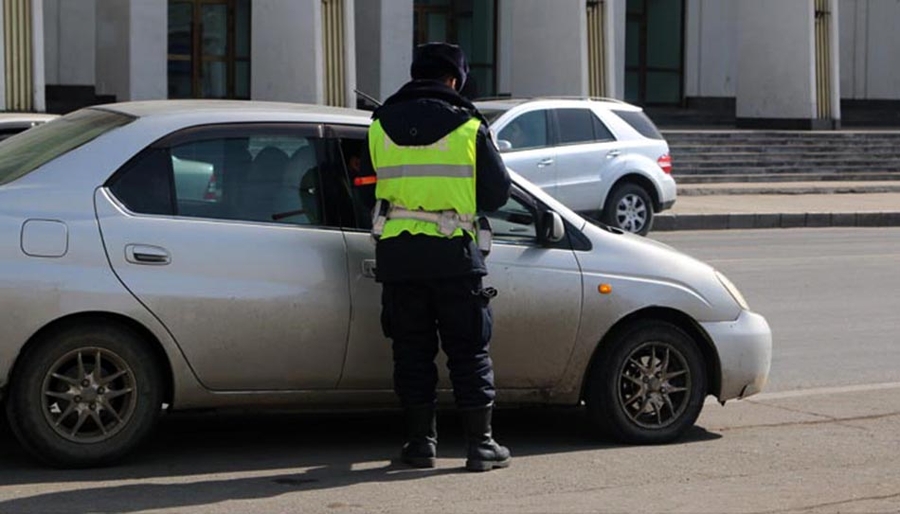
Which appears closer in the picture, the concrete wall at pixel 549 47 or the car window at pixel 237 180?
the car window at pixel 237 180

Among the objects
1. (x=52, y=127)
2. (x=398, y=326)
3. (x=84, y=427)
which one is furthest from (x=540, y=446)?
(x=52, y=127)

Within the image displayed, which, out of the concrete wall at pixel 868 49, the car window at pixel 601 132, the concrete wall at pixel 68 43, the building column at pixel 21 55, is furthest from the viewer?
the concrete wall at pixel 868 49

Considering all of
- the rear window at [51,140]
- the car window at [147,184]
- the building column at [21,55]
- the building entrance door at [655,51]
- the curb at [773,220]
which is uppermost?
the building entrance door at [655,51]

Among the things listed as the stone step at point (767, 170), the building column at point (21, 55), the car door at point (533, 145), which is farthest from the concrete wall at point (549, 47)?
the car door at point (533, 145)

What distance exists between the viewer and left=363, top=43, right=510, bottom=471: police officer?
712 cm

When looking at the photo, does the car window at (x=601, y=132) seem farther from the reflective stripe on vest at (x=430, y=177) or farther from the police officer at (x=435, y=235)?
the reflective stripe on vest at (x=430, y=177)

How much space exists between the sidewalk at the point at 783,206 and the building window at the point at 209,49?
1143cm

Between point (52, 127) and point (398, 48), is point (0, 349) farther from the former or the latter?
point (398, 48)

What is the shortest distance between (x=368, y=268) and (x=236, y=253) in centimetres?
59

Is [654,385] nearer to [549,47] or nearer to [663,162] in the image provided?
[663,162]

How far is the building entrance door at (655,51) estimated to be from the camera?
42.2m

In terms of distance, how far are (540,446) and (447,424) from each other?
0.61 meters

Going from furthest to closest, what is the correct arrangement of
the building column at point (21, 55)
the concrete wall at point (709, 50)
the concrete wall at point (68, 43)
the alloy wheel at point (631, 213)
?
the concrete wall at point (709, 50)
the concrete wall at point (68, 43)
the building column at point (21, 55)
the alloy wheel at point (631, 213)

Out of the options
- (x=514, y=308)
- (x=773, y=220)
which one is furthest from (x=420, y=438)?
(x=773, y=220)
